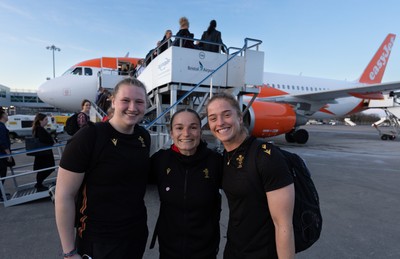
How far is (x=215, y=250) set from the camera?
68.4 inches

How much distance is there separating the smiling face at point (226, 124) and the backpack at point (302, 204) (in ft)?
0.41

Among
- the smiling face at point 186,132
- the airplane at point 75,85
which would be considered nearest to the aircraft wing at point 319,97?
the airplane at point 75,85

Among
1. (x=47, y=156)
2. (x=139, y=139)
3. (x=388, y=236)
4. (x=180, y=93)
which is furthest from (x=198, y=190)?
(x=180, y=93)

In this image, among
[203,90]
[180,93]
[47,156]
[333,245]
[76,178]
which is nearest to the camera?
[76,178]

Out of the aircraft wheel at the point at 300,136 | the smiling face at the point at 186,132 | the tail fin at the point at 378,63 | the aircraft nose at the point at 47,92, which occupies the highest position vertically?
the tail fin at the point at 378,63

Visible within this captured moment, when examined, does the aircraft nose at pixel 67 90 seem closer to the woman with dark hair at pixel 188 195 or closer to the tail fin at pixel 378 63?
the woman with dark hair at pixel 188 195

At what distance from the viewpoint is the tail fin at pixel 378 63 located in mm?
21047

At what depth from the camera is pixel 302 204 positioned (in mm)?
1519

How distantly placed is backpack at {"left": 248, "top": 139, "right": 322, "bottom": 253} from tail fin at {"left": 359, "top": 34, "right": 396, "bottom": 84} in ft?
80.8

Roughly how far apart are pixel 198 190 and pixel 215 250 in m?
0.46

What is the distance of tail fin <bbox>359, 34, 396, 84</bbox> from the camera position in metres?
21.0

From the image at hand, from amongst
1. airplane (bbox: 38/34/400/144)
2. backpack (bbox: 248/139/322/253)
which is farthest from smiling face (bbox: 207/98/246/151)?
airplane (bbox: 38/34/400/144)

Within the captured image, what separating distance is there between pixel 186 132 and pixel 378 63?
25713 mm

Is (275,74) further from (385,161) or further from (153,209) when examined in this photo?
(153,209)
